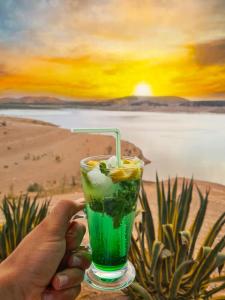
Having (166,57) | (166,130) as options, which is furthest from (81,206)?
(166,130)

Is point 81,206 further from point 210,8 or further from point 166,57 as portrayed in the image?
point 210,8

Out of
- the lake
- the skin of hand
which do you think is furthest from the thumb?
the lake

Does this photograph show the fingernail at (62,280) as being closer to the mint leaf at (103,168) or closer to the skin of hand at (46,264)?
the skin of hand at (46,264)

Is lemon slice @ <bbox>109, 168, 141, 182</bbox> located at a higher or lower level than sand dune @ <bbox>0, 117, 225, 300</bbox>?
higher

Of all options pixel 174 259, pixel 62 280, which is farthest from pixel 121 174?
pixel 174 259

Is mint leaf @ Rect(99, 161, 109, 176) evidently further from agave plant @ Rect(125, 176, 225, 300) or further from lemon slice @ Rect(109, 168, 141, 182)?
agave plant @ Rect(125, 176, 225, 300)

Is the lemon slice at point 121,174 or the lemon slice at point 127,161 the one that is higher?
the lemon slice at point 127,161

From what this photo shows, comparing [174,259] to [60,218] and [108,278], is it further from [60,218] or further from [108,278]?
[60,218]

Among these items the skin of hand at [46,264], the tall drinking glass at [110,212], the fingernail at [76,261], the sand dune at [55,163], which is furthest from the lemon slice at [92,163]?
the sand dune at [55,163]
